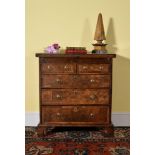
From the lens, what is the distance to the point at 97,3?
3.92 meters

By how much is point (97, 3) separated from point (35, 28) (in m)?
0.99

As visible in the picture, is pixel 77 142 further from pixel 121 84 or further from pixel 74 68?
pixel 121 84

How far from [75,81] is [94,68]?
0.30m

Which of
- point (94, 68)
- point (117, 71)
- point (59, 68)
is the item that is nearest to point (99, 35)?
point (94, 68)

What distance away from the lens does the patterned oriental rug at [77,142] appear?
292 centimetres

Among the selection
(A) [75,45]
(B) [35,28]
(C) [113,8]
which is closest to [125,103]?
(A) [75,45]

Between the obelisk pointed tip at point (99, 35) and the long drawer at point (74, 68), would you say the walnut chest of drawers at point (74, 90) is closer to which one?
the long drawer at point (74, 68)

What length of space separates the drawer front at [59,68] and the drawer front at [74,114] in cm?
46

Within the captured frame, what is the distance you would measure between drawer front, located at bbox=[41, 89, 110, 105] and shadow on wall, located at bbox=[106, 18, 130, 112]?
25.4 inches

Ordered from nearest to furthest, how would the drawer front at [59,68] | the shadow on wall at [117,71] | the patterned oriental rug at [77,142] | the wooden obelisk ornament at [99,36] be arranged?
the patterned oriental rug at [77,142], the drawer front at [59,68], the wooden obelisk ornament at [99,36], the shadow on wall at [117,71]

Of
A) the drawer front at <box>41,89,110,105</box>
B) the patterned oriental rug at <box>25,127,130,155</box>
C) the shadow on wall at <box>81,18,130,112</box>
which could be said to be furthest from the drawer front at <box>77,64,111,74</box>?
the patterned oriental rug at <box>25,127,130,155</box>

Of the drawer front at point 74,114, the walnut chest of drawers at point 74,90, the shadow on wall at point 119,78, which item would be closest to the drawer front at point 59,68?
the walnut chest of drawers at point 74,90
